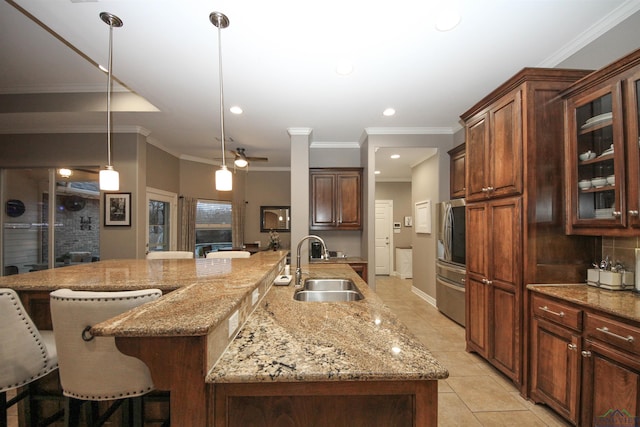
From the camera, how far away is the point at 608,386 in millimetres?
1437

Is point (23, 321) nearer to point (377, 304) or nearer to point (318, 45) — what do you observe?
point (377, 304)

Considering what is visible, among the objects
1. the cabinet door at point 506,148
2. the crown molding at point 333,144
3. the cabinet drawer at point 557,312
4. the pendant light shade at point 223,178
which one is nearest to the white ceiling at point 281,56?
the cabinet door at point 506,148

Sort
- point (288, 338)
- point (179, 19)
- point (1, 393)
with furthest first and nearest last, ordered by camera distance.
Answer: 1. point (179, 19)
2. point (1, 393)
3. point (288, 338)

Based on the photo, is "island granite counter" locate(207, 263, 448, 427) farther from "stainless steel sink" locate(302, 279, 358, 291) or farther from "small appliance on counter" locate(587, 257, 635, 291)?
"small appliance on counter" locate(587, 257, 635, 291)

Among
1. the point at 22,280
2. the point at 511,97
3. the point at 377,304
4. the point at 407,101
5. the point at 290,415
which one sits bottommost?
the point at 290,415

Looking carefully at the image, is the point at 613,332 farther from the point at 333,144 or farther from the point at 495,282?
the point at 333,144

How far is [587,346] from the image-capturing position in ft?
5.09

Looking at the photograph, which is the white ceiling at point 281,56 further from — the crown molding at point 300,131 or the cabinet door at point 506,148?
the cabinet door at point 506,148

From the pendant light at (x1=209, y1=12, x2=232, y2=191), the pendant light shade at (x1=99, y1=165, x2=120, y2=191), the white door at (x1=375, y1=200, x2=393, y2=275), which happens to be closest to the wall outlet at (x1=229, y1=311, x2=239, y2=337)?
the pendant light at (x1=209, y1=12, x2=232, y2=191)

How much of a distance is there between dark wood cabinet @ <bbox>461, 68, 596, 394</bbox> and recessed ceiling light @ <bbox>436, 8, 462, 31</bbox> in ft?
2.11

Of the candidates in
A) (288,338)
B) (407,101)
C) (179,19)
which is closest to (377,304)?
(288,338)

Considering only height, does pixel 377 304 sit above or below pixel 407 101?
below

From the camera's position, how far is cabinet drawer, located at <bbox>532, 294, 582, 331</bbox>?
162cm

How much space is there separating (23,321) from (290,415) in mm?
1297
